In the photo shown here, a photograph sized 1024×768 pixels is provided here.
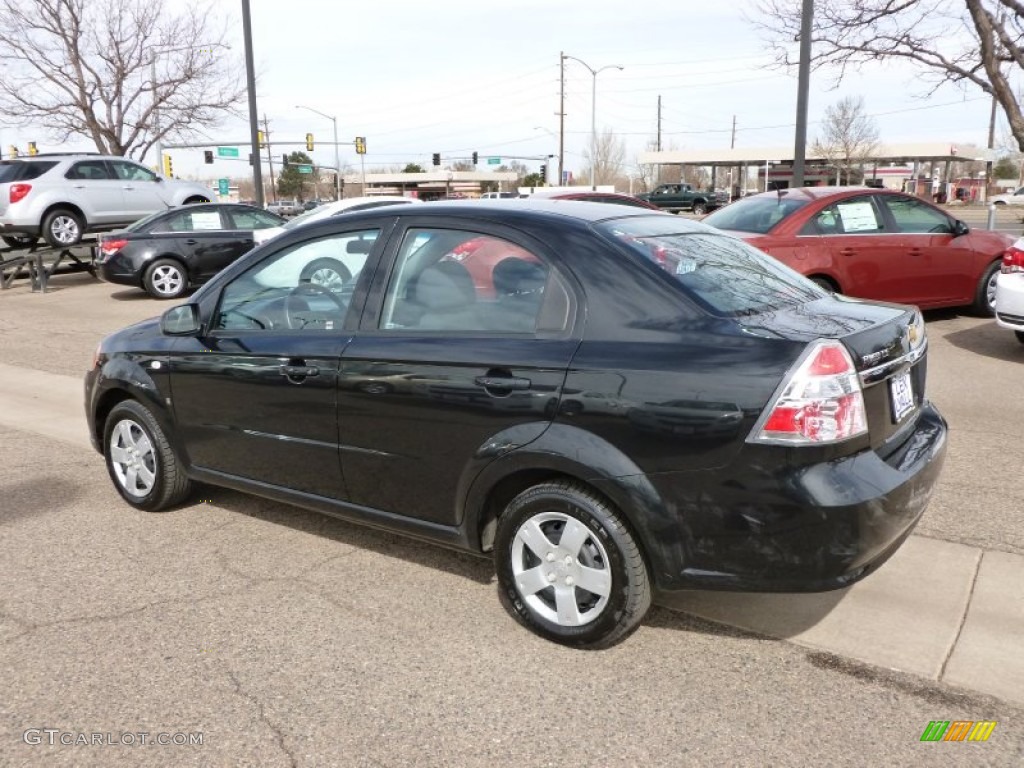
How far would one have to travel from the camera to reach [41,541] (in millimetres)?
4344

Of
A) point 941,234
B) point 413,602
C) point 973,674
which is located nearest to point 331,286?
point 413,602

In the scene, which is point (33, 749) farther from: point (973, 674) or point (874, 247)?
point (874, 247)

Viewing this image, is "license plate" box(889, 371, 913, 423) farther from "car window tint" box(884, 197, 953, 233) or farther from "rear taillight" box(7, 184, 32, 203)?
"rear taillight" box(7, 184, 32, 203)

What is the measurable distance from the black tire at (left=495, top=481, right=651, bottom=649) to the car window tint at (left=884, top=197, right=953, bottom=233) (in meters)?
7.25

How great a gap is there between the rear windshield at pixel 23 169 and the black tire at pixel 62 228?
71cm

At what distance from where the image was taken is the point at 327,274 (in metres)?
3.97

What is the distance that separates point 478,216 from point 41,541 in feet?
9.40

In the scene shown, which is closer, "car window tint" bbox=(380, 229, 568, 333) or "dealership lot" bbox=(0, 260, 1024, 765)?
"dealership lot" bbox=(0, 260, 1024, 765)

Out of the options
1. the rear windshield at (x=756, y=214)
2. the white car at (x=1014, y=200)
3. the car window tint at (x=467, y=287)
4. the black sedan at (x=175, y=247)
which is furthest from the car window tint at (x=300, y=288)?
the white car at (x=1014, y=200)

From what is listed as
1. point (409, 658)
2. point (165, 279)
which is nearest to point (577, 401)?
point (409, 658)

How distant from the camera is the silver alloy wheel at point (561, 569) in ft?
9.94

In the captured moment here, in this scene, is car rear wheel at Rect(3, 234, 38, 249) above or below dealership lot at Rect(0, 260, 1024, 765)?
above

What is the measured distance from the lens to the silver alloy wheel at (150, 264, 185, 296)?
1392 centimetres

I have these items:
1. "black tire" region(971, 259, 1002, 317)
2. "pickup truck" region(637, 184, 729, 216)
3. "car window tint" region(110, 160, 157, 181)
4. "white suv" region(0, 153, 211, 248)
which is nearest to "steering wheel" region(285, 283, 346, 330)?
"black tire" region(971, 259, 1002, 317)
